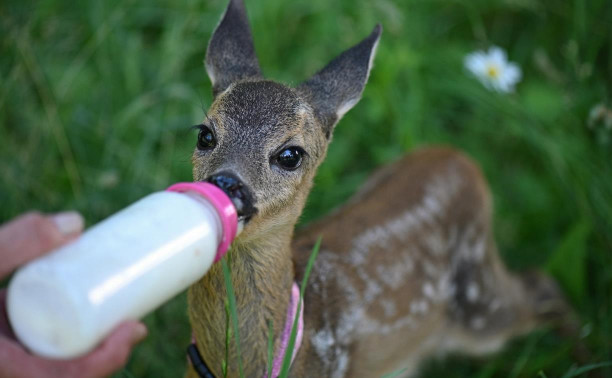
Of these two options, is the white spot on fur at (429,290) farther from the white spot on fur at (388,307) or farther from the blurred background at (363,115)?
the blurred background at (363,115)

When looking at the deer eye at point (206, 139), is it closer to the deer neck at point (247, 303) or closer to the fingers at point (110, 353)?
the deer neck at point (247, 303)

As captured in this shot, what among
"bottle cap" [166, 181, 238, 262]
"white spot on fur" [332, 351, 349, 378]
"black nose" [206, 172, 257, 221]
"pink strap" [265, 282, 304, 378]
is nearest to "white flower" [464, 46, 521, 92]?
"white spot on fur" [332, 351, 349, 378]

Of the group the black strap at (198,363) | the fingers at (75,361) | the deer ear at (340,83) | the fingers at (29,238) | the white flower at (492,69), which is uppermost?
the deer ear at (340,83)

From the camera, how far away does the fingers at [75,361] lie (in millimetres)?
1468

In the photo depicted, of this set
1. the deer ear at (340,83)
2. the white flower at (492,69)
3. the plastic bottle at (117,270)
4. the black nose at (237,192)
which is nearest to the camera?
the plastic bottle at (117,270)

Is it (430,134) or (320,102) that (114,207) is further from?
(430,134)

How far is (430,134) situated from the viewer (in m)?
4.34

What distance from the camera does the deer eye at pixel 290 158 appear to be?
7.47 feet

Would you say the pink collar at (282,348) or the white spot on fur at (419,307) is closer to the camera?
the pink collar at (282,348)

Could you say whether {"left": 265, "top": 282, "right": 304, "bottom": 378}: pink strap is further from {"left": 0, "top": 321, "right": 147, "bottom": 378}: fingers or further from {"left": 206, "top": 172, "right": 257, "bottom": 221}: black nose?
{"left": 0, "top": 321, "right": 147, "bottom": 378}: fingers

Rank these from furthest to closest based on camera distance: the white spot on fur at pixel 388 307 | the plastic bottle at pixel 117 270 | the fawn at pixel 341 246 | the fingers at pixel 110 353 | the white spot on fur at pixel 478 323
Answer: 1. the white spot on fur at pixel 478 323
2. the white spot on fur at pixel 388 307
3. the fawn at pixel 341 246
4. the fingers at pixel 110 353
5. the plastic bottle at pixel 117 270

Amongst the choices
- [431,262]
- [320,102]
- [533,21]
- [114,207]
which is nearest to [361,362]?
[431,262]

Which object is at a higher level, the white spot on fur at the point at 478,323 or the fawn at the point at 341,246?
the fawn at the point at 341,246

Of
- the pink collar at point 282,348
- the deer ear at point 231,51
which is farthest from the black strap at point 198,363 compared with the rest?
the deer ear at point 231,51
